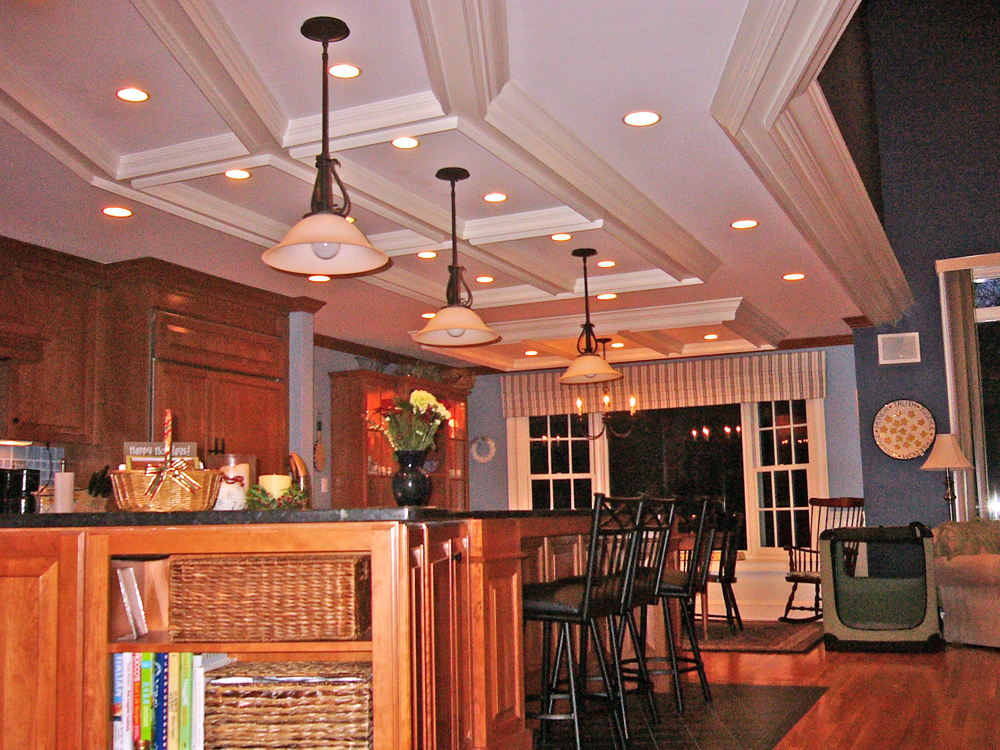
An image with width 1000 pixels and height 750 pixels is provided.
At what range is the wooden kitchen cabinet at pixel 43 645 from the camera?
232 cm

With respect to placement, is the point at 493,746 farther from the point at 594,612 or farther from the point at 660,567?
→ the point at 660,567

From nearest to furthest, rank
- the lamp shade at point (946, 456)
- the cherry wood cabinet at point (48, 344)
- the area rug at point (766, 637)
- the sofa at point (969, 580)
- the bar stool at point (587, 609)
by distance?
the bar stool at point (587, 609), the cherry wood cabinet at point (48, 344), the sofa at point (969, 580), the area rug at point (766, 637), the lamp shade at point (946, 456)

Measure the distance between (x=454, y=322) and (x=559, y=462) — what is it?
6.18 meters

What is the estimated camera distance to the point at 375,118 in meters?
3.82

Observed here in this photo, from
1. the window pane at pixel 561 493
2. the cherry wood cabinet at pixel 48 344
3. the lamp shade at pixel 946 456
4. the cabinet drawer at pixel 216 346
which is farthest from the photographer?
the window pane at pixel 561 493

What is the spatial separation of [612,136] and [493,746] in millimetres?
2402

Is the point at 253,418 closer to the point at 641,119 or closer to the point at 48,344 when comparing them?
the point at 48,344

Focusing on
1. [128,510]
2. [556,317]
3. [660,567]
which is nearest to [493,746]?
[128,510]

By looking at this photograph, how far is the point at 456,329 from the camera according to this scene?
14.9 feet

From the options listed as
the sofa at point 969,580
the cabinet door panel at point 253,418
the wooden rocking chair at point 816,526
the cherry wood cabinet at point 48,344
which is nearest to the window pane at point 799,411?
the wooden rocking chair at point 816,526

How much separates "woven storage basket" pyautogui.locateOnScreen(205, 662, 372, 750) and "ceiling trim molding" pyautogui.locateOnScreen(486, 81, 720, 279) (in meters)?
2.21

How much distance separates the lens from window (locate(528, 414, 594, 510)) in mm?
10359

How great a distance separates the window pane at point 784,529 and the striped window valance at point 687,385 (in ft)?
3.72

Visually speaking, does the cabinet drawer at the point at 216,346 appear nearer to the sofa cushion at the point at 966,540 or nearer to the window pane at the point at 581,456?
the window pane at the point at 581,456
